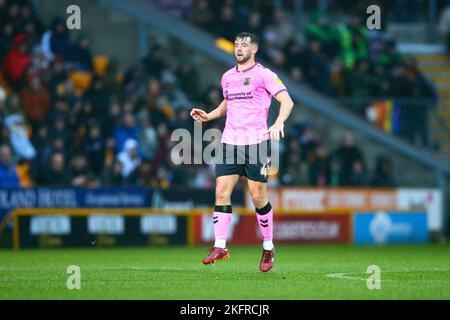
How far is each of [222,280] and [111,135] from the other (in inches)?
446

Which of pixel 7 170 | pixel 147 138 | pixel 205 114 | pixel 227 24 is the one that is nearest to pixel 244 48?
pixel 205 114

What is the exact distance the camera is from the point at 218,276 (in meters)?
12.0

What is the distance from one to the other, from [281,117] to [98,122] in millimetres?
10554

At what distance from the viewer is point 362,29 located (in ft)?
92.4

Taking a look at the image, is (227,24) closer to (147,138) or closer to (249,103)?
(147,138)

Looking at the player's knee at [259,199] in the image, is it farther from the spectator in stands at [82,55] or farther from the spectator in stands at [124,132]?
the spectator in stands at [82,55]

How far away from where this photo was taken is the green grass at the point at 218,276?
32.7 ft

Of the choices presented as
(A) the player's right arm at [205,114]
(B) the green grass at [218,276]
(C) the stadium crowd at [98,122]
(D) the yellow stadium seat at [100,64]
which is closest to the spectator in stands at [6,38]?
(C) the stadium crowd at [98,122]

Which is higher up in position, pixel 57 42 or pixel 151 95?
pixel 57 42

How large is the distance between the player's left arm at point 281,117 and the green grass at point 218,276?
159 cm

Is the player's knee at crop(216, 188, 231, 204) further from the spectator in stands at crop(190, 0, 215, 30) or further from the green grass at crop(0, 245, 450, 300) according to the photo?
the spectator in stands at crop(190, 0, 215, 30)

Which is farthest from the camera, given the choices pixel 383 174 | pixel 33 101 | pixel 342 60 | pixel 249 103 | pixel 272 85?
pixel 342 60

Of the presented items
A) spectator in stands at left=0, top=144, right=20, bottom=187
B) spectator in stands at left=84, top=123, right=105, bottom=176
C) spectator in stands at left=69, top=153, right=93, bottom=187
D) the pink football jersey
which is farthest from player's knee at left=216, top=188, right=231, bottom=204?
spectator in stands at left=84, top=123, right=105, bottom=176

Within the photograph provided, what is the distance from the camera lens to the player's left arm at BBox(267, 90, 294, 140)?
39.4 ft
